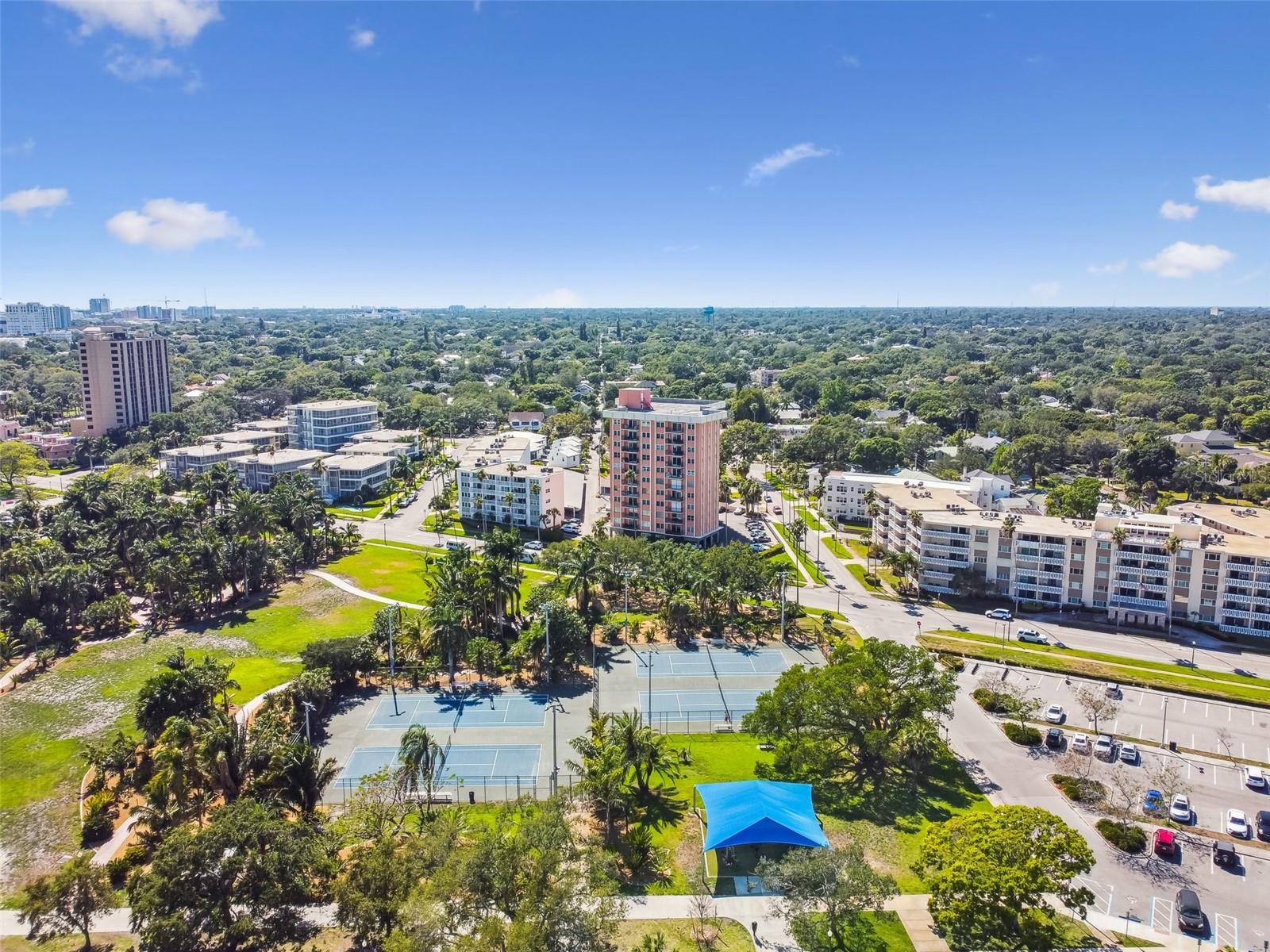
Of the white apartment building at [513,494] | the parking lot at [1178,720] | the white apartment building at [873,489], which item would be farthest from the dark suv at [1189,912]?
the white apartment building at [513,494]

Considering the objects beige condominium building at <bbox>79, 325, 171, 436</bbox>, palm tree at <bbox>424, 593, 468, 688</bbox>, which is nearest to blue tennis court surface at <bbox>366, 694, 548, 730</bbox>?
palm tree at <bbox>424, 593, 468, 688</bbox>

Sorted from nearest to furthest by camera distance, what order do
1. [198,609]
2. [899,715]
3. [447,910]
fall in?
[447,910]
[899,715]
[198,609]

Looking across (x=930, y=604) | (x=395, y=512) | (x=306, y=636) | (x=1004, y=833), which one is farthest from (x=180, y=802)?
(x=395, y=512)

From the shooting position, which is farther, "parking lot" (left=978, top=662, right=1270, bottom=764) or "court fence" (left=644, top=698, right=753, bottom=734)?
"court fence" (left=644, top=698, right=753, bottom=734)

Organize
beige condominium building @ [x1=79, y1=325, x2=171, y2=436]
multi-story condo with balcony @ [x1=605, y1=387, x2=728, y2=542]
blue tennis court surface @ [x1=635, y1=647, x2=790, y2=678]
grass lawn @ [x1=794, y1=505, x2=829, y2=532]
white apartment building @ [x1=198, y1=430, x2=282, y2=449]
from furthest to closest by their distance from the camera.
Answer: beige condominium building @ [x1=79, y1=325, x2=171, y2=436] → white apartment building @ [x1=198, y1=430, x2=282, y2=449] → grass lawn @ [x1=794, y1=505, x2=829, y2=532] → multi-story condo with balcony @ [x1=605, y1=387, x2=728, y2=542] → blue tennis court surface @ [x1=635, y1=647, x2=790, y2=678]

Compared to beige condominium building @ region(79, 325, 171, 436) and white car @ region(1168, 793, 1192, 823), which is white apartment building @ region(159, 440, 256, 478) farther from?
white car @ region(1168, 793, 1192, 823)

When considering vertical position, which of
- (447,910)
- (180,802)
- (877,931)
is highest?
(447,910)

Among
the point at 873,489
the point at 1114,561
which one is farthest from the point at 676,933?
the point at 873,489

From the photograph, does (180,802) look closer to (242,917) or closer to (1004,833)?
(242,917)
